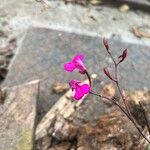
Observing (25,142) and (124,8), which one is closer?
(25,142)

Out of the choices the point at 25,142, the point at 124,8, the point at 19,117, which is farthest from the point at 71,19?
the point at 25,142

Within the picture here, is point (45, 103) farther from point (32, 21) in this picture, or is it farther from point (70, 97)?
point (32, 21)

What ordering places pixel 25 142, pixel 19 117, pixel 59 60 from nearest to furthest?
1. pixel 25 142
2. pixel 19 117
3. pixel 59 60

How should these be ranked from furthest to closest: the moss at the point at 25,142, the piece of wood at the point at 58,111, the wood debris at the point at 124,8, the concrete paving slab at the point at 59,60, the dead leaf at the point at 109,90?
the wood debris at the point at 124,8, the concrete paving slab at the point at 59,60, the dead leaf at the point at 109,90, the piece of wood at the point at 58,111, the moss at the point at 25,142

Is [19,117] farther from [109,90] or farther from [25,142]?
[109,90]

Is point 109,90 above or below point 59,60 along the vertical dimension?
above

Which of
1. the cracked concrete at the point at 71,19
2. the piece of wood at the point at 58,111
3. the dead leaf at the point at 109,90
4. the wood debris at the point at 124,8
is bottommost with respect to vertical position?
the cracked concrete at the point at 71,19

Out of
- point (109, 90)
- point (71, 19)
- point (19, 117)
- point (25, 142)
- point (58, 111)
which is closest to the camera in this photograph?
point (25, 142)

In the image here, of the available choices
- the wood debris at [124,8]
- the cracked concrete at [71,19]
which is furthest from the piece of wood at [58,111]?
the wood debris at [124,8]

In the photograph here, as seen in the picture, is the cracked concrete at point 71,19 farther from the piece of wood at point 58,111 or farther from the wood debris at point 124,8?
the piece of wood at point 58,111

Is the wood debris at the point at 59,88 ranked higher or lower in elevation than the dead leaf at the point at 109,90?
lower
